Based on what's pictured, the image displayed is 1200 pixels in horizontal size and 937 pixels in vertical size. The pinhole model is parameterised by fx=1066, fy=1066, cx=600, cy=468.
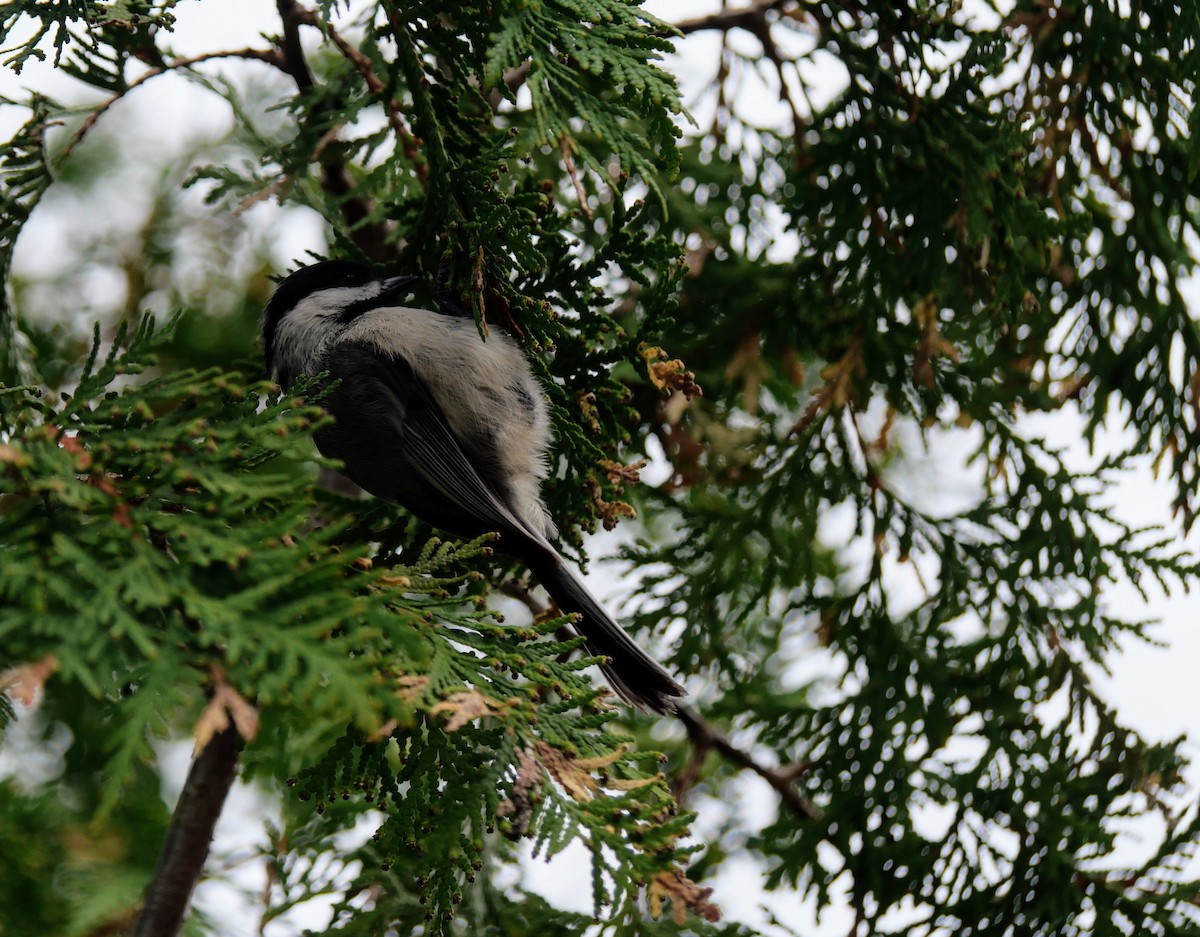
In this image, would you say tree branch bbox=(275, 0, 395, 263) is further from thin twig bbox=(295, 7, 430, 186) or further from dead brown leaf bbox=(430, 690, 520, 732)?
dead brown leaf bbox=(430, 690, 520, 732)

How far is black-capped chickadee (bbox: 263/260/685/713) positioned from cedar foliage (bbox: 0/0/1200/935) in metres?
0.10

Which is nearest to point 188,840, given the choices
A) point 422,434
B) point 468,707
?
point 422,434

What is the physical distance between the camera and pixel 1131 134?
9.37 feet

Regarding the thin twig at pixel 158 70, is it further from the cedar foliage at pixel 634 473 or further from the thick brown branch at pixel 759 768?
the thick brown branch at pixel 759 768

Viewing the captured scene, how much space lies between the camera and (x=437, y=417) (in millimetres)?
2240

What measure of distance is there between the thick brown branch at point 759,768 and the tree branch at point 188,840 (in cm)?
121

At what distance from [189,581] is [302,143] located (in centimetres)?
156

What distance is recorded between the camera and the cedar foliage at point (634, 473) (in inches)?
53.1

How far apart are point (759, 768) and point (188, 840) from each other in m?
1.48

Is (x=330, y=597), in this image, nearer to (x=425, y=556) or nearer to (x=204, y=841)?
(x=425, y=556)

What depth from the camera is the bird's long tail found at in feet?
6.70

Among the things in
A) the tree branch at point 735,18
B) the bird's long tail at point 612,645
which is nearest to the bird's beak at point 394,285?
the bird's long tail at point 612,645

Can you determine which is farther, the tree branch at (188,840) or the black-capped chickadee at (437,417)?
the tree branch at (188,840)

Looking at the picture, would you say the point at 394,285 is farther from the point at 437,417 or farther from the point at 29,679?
the point at 29,679
